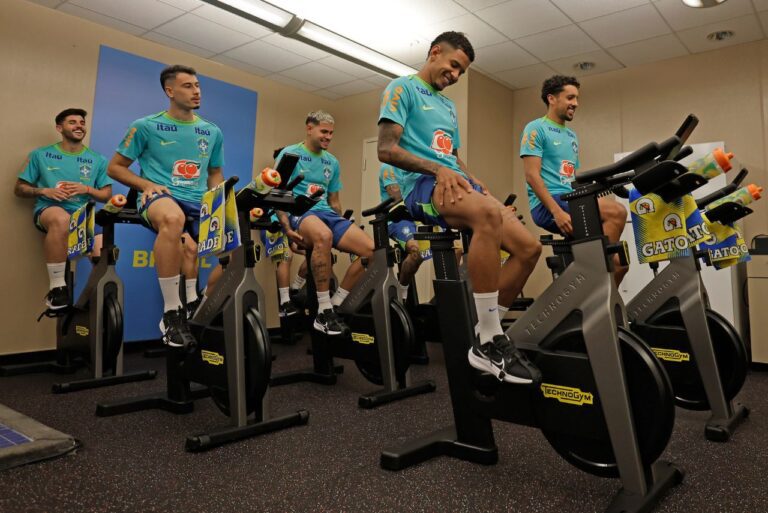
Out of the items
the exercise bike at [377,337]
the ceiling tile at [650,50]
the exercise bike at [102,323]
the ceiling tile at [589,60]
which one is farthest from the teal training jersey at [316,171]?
the ceiling tile at [650,50]

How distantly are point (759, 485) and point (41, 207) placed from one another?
169 inches

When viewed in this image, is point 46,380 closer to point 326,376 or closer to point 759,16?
point 326,376

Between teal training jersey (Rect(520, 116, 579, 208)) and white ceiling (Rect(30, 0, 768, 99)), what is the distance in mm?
1645

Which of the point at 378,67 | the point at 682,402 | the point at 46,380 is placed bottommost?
the point at 46,380

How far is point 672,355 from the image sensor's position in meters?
2.12

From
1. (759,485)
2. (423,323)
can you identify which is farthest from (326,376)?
(759,485)

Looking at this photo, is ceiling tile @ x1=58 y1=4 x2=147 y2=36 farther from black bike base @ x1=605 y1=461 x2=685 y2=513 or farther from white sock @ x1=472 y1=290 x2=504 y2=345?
black bike base @ x1=605 y1=461 x2=685 y2=513

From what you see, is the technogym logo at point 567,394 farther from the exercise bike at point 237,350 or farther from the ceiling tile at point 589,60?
the ceiling tile at point 589,60

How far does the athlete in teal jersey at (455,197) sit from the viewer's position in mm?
1580

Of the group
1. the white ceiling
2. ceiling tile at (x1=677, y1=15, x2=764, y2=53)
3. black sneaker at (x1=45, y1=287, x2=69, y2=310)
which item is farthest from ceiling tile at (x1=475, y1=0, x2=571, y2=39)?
black sneaker at (x1=45, y1=287, x2=69, y2=310)

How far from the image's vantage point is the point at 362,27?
4297mm

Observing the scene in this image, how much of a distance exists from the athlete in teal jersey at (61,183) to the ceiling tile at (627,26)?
412 cm

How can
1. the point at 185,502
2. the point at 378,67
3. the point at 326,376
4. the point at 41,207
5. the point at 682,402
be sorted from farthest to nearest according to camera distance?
the point at 378,67 < the point at 41,207 < the point at 326,376 < the point at 682,402 < the point at 185,502

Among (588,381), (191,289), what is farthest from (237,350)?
(588,381)
